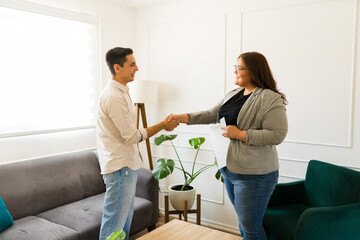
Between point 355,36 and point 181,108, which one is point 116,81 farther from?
point 355,36

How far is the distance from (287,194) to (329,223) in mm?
606

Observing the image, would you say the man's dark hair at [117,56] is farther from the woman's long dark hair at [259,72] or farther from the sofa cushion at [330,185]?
the sofa cushion at [330,185]

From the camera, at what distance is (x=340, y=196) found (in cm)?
239

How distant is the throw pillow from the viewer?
2338 mm

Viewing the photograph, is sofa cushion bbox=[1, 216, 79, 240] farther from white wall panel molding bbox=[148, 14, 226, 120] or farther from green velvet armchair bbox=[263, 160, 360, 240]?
white wall panel molding bbox=[148, 14, 226, 120]

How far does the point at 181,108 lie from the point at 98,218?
155 centimetres

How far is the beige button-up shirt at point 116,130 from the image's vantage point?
7.13 ft

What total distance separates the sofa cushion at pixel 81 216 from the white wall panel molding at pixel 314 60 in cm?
181

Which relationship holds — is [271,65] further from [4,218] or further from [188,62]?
[4,218]

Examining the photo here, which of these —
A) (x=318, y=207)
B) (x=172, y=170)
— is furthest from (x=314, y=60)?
(x=172, y=170)

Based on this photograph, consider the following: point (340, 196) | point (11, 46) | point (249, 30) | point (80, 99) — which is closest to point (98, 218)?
point (80, 99)

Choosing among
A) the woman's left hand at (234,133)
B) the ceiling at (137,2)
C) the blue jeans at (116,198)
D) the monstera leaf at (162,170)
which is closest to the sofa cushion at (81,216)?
the blue jeans at (116,198)

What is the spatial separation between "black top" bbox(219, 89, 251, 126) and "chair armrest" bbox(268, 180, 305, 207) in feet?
2.98

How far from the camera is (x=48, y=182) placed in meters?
2.89
